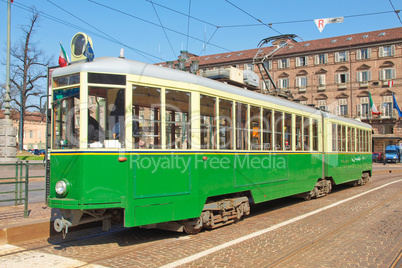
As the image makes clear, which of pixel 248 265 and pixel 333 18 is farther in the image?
pixel 333 18

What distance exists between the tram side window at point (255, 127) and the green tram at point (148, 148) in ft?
0.36

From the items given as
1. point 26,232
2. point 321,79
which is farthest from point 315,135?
point 321,79

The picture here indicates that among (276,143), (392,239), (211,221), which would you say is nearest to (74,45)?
(211,221)

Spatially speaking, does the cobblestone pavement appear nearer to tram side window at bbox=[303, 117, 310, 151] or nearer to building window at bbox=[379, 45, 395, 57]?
tram side window at bbox=[303, 117, 310, 151]

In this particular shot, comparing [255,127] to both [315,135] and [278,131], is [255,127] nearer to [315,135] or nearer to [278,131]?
[278,131]

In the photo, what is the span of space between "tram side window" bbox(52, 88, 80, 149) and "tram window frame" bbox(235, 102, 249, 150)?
3.38 meters

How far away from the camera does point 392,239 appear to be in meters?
7.09

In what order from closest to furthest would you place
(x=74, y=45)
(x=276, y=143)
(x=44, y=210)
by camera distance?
(x=74, y=45), (x=44, y=210), (x=276, y=143)

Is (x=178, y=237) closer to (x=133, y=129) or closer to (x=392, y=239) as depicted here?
(x=133, y=129)

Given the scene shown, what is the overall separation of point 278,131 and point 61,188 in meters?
5.66

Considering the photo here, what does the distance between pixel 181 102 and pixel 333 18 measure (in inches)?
385

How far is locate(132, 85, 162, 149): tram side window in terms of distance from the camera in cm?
645

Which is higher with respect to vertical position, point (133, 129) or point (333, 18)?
point (333, 18)

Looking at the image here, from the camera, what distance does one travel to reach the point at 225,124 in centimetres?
792
